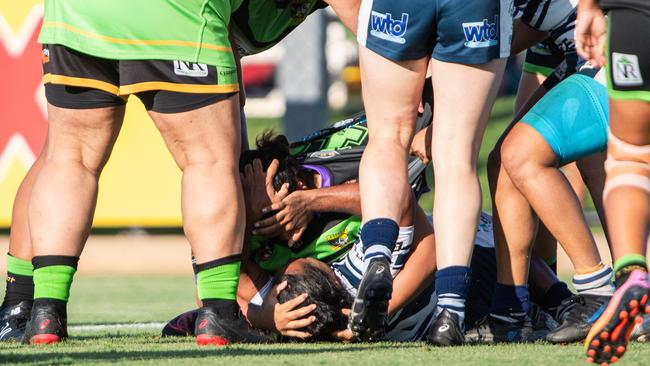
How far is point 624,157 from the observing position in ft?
12.0

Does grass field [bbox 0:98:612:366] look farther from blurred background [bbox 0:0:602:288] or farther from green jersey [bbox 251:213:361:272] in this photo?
blurred background [bbox 0:0:602:288]

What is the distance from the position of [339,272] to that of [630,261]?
4.87 feet

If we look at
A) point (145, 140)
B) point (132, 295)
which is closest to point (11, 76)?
point (145, 140)

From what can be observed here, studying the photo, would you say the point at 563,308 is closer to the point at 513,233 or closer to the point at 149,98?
the point at 513,233

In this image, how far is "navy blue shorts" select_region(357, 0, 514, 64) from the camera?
4.19 metres

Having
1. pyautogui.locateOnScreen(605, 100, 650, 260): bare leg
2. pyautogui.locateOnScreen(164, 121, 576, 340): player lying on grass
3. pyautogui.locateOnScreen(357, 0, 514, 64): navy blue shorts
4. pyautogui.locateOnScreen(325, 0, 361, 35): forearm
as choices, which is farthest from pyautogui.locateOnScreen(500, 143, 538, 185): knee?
pyautogui.locateOnScreen(325, 0, 361, 35): forearm

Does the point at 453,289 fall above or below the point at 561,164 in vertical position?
below

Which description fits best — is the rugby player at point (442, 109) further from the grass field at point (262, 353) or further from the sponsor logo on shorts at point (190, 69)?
the sponsor logo on shorts at point (190, 69)

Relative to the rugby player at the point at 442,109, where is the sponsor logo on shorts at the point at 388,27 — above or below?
above

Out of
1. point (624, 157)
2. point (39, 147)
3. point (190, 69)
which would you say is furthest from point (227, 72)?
point (39, 147)

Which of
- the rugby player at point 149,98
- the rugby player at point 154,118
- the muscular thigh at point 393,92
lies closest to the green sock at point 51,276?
the rugby player at point 154,118

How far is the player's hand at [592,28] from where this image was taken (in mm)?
3639

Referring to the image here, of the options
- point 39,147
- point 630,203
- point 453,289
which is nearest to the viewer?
point 630,203

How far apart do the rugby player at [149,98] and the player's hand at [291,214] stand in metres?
0.60
